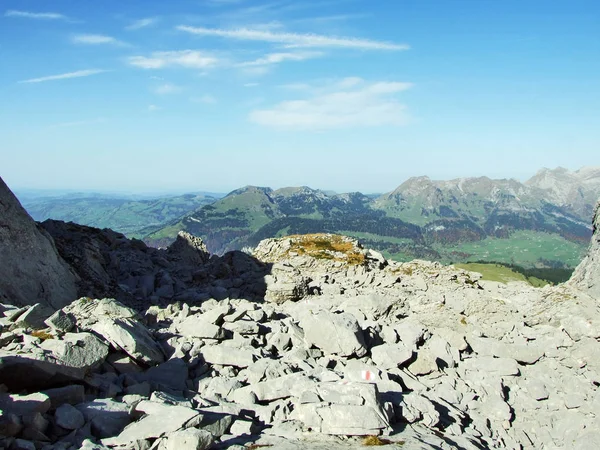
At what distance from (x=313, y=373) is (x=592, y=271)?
21.9 metres

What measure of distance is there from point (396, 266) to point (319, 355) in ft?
92.4

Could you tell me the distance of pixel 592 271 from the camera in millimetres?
27422

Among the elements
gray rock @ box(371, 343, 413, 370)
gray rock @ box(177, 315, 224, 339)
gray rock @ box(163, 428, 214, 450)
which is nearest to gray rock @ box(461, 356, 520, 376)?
gray rock @ box(371, 343, 413, 370)

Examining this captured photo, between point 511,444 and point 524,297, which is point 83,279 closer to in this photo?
point 511,444

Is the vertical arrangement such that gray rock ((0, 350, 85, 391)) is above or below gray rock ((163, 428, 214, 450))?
above

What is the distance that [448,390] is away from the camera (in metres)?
19.9

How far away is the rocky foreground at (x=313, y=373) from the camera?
509 inches

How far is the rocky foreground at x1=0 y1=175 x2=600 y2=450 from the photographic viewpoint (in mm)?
12930

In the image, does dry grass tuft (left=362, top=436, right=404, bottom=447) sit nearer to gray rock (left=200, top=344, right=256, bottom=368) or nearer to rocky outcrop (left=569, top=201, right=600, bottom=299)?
gray rock (left=200, top=344, right=256, bottom=368)

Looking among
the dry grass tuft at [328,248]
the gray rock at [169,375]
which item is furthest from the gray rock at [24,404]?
the dry grass tuft at [328,248]

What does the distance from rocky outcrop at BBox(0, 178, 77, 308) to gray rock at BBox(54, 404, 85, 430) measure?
18083mm

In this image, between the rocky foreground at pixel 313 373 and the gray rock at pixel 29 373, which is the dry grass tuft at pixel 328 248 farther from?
the gray rock at pixel 29 373

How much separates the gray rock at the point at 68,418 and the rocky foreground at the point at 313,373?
0.06 metres

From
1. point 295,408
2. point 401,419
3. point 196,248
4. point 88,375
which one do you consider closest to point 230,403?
point 295,408
